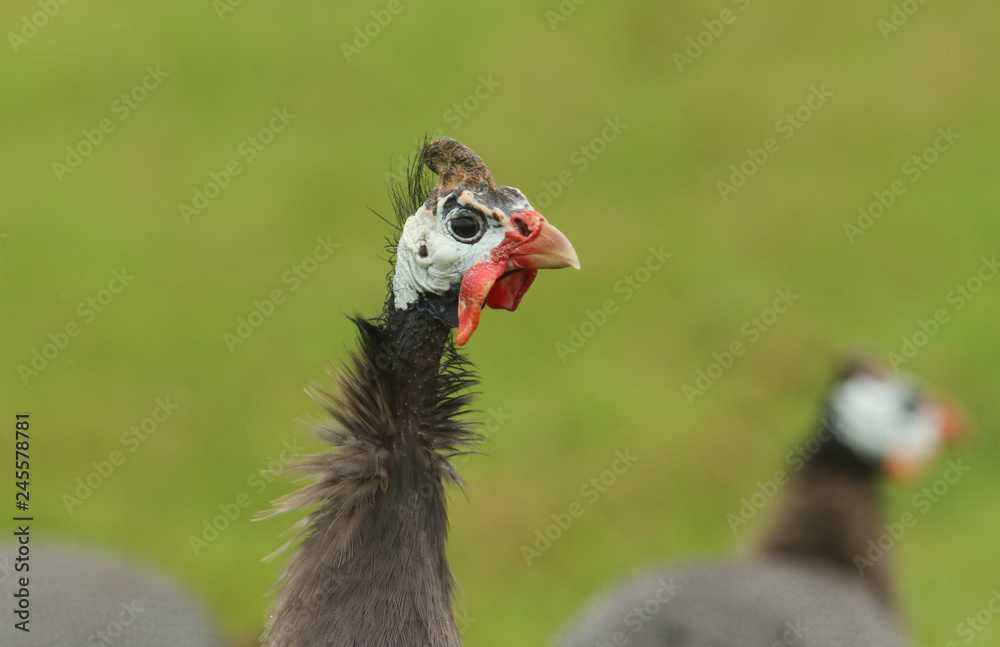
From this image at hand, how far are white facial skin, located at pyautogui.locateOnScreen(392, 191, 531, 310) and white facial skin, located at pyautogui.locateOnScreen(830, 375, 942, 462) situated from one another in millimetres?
4043

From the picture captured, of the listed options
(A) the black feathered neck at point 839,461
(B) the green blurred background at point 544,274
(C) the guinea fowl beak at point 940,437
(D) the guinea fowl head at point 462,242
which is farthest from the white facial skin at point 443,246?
(C) the guinea fowl beak at point 940,437

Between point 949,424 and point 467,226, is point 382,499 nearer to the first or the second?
point 467,226

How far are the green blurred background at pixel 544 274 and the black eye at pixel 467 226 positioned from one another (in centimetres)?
383

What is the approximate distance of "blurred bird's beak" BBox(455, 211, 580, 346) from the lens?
9.96ft

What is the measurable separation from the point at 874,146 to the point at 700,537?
578cm

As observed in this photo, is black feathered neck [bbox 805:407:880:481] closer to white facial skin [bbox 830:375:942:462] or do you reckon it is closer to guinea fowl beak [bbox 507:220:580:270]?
white facial skin [bbox 830:375:942:462]

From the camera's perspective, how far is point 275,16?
1348cm

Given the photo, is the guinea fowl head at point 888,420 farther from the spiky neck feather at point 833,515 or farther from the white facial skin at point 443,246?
the white facial skin at point 443,246

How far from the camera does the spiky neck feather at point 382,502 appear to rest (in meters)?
3.03

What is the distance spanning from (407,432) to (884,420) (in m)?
4.33

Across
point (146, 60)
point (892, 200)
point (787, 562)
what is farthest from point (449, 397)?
point (146, 60)

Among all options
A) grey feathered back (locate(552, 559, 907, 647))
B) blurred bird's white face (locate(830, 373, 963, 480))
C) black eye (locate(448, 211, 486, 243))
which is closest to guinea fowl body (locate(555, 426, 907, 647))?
grey feathered back (locate(552, 559, 907, 647))

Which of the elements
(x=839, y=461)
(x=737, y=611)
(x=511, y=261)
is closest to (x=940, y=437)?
(x=839, y=461)

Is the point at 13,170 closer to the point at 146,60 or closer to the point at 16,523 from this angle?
the point at 146,60
